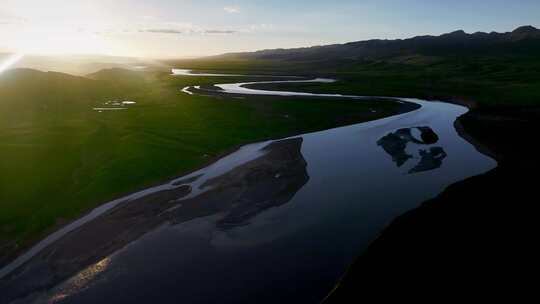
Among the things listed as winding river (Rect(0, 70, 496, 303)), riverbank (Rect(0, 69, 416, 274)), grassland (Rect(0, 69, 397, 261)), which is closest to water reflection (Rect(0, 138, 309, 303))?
winding river (Rect(0, 70, 496, 303))

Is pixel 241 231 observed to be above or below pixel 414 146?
below

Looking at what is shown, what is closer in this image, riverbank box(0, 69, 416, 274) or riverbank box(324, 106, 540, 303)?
riverbank box(324, 106, 540, 303)

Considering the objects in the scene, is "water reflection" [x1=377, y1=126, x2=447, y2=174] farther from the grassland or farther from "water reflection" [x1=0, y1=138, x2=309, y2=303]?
"water reflection" [x1=0, y1=138, x2=309, y2=303]

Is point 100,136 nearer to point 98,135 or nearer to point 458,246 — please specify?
point 98,135

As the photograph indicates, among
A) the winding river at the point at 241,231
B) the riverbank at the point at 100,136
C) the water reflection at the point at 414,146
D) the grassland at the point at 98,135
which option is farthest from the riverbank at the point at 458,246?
the grassland at the point at 98,135

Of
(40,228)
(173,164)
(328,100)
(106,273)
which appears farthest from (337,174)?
(328,100)

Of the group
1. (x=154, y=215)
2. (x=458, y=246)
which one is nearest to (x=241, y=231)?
(x=154, y=215)
